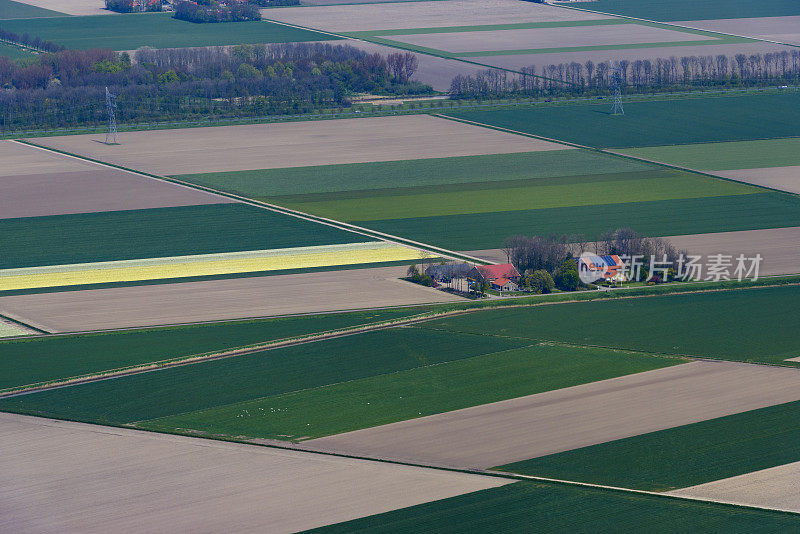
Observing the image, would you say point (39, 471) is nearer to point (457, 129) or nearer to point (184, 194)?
point (184, 194)

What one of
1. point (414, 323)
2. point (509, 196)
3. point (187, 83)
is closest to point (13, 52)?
point (187, 83)

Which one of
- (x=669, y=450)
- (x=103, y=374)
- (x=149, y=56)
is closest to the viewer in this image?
(x=669, y=450)

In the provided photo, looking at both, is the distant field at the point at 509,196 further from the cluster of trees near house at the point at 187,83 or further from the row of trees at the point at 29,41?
the row of trees at the point at 29,41

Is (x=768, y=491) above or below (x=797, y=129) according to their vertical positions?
below

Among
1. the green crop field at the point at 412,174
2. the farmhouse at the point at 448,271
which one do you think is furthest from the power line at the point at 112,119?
the farmhouse at the point at 448,271

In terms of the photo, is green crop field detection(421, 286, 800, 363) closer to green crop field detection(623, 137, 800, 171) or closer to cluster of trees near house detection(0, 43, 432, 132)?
green crop field detection(623, 137, 800, 171)

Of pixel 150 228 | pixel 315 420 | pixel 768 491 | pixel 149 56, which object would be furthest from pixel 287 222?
pixel 149 56

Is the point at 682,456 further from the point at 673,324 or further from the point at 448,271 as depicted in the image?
the point at 448,271
